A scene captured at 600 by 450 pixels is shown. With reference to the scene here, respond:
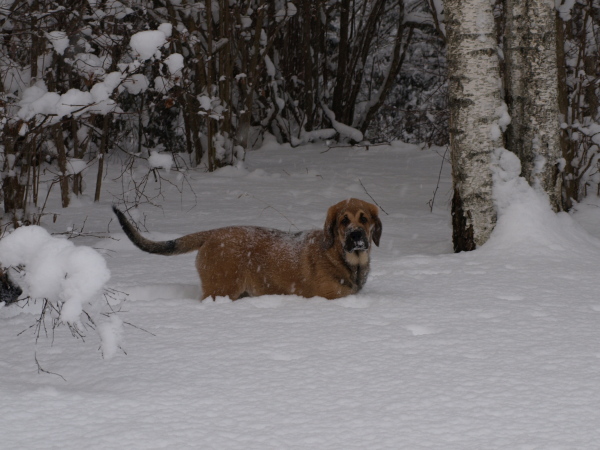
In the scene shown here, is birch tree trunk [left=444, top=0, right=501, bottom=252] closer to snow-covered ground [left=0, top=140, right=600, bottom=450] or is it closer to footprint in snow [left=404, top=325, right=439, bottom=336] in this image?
snow-covered ground [left=0, top=140, right=600, bottom=450]

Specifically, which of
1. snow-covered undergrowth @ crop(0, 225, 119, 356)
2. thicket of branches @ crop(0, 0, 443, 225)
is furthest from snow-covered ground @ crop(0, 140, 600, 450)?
thicket of branches @ crop(0, 0, 443, 225)

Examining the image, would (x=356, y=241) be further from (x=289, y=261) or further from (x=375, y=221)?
(x=289, y=261)

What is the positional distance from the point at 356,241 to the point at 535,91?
252cm

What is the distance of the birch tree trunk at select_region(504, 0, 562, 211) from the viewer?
5.81 meters

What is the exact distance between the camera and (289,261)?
4.50m

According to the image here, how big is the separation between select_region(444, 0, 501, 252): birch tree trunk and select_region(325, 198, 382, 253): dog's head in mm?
1422

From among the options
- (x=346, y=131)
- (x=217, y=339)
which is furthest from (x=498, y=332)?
(x=346, y=131)

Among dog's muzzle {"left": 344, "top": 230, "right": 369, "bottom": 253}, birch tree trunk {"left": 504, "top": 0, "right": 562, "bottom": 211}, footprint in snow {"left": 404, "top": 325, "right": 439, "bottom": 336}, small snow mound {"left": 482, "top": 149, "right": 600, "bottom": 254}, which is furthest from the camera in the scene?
birch tree trunk {"left": 504, "top": 0, "right": 562, "bottom": 211}

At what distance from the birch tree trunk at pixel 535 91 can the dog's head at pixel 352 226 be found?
6.39ft

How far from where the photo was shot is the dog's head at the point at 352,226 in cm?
425

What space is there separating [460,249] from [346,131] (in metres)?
7.10

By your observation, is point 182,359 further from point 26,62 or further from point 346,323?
point 26,62

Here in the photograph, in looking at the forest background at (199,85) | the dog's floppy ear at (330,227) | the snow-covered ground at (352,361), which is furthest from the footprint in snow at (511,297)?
the forest background at (199,85)

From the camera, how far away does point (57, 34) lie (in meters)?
5.05
